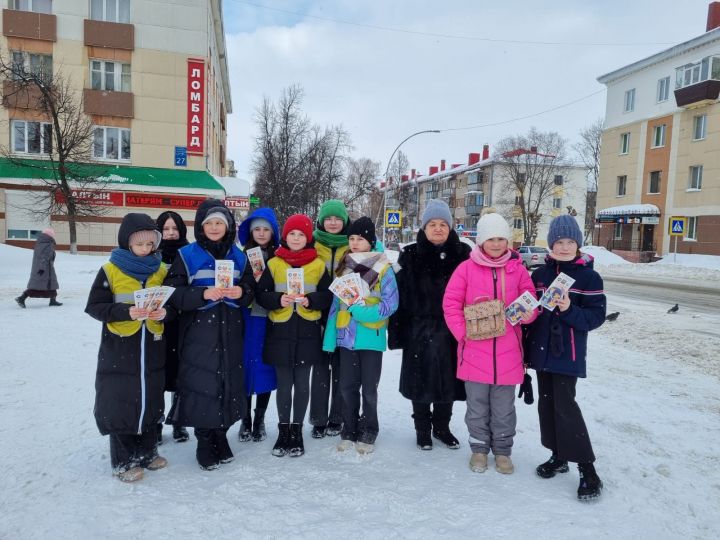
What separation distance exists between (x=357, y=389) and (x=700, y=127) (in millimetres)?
38671

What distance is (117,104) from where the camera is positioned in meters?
25.1


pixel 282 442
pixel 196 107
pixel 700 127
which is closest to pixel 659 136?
pixel 700 127

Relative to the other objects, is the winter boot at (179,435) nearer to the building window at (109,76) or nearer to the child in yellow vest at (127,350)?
the child in yellow vest at (127,350)

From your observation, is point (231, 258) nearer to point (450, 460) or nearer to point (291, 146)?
point (450, 460)

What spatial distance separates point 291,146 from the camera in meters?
30.6

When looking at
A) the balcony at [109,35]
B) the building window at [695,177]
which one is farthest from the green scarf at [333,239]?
the building window at [695,177]

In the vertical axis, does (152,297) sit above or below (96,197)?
below

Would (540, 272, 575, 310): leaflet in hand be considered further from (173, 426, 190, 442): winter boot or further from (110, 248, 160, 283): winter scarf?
(173, 426, 190, 442): winter boot

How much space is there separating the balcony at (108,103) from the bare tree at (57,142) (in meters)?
0.52

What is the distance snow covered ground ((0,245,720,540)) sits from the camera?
2.84m

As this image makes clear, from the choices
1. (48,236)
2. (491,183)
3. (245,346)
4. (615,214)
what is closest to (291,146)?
(48,236)

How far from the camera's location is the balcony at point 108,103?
24797 millimetres

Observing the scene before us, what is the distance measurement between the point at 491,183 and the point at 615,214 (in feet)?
93.0

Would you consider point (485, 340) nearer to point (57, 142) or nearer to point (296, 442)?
point (296, 442)
